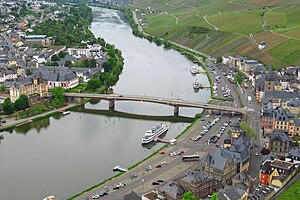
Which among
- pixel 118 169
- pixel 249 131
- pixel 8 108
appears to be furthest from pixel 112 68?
pixel 118 169

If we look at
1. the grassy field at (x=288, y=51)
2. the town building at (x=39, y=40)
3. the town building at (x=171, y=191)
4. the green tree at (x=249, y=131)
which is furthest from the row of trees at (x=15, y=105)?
the grassy field at (x=288, y=51)

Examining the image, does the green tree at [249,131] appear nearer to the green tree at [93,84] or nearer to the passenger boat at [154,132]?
the passenger boat at [154,132]

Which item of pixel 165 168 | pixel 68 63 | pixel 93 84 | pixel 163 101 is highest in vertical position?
pixel 68 63

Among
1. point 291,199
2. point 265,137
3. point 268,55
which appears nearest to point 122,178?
point 291,199

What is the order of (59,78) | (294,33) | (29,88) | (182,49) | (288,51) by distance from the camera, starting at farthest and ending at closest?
1. (182,49)
2. (294,33)
3. (288,51)
4. (59,78)
5. (29,88)

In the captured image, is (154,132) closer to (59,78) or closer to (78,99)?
(78,99)

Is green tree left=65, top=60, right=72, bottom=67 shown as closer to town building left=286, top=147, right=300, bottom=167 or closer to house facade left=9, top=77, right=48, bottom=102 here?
house facade left=9, top=77, right=48, bottom=102
